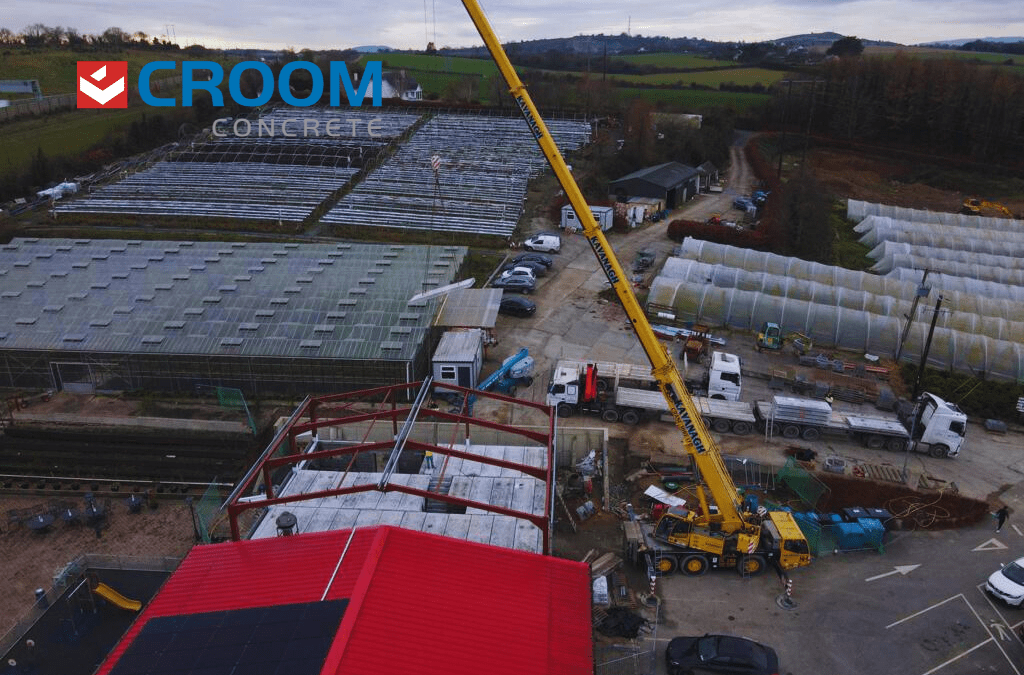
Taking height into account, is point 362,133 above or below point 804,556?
above

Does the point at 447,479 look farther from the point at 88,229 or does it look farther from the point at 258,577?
the point at 88,229

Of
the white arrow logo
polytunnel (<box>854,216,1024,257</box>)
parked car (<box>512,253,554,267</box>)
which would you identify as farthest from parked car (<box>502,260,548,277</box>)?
the white arrow logo

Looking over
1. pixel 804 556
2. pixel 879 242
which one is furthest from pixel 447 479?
pixel 879 242

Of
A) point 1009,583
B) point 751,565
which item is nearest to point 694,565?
point 751,565

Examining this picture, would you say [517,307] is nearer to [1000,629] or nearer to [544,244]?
[544,244]

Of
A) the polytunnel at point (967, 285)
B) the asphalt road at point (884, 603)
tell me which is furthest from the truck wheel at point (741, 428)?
the polytunnel at point (967, 285)

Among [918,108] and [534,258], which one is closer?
[534,258]

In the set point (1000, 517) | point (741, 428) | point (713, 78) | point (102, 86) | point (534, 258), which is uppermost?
point (713, 78)

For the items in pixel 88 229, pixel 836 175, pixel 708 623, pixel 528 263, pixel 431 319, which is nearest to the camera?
pixel 708 623

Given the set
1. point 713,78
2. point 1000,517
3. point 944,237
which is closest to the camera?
point 1000,517
